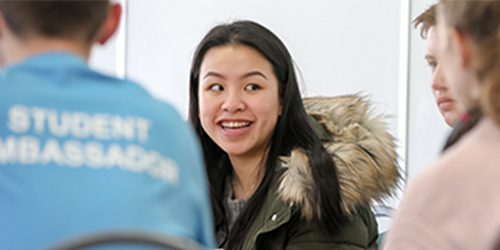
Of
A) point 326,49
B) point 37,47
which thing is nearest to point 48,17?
point 37,47

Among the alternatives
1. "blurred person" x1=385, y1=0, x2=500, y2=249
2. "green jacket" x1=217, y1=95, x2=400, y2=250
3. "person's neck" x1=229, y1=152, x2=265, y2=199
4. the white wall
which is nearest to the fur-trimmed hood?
"green jacket" x1=217, y1=95, x2=400, y2=250

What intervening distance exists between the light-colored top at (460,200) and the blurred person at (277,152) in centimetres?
89

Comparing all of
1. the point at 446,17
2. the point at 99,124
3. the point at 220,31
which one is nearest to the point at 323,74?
the point at 220,31

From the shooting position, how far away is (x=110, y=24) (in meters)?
0.92

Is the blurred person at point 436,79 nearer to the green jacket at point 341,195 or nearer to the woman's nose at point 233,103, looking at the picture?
the green jacket at point 341,195

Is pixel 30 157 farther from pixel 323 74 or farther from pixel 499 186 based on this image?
pixel 323 74

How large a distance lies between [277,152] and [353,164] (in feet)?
0.87

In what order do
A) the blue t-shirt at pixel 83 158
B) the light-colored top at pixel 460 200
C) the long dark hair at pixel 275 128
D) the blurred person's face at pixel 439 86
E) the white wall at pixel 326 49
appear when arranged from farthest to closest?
the white wall at pixel 326 49 → the long dark hair at pixel 275 128 → the blurred person's face at pixel 439 86 → the light-colored top at pixel 460 200 → the blue t-shirt at pixel 83 158

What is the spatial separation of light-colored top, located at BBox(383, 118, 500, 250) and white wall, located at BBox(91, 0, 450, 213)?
8.63 ft

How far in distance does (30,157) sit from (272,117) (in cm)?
133

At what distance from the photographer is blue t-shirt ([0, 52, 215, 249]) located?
2.29 ft

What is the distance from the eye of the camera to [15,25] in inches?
32.8

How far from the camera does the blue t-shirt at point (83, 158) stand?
2.29 feet

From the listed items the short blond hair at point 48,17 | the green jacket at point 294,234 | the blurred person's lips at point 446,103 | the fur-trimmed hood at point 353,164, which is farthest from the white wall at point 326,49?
the short blond hair at point 48,17
